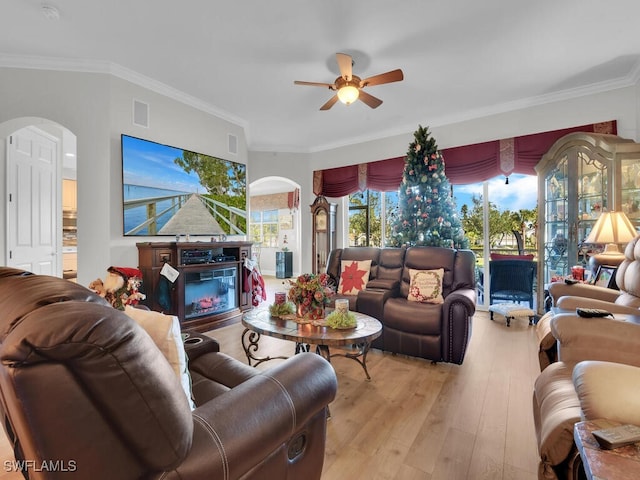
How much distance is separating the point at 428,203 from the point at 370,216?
61.8 inches

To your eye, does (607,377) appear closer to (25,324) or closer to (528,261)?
(25,324)

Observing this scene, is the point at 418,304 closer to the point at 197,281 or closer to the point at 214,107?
the point at 197,281

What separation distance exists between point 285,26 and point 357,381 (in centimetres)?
304

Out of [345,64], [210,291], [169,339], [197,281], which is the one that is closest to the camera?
[169,339]

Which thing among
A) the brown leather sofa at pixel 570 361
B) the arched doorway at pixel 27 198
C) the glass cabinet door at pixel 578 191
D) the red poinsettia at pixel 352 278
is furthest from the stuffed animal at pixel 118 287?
the glass cabinet door at pixel 578 191

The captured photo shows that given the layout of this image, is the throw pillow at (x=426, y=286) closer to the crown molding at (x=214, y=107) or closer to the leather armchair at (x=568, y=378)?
the leather armchair at (x=568, y=378)

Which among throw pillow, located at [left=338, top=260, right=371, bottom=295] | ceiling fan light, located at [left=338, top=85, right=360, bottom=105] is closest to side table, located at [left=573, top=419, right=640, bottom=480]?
throw pillow, located at [left=338, top=260, right=371, bottom=295]

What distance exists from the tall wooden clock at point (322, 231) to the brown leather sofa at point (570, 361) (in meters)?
3.94

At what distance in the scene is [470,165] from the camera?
15.2 feet

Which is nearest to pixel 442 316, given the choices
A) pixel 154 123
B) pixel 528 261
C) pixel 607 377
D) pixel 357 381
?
pixel 357 381

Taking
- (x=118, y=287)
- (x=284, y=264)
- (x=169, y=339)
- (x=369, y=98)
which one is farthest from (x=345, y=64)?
(x=284, y=264)

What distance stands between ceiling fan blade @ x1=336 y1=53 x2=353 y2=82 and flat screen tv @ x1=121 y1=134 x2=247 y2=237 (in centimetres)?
235

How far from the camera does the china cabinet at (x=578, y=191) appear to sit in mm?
3271

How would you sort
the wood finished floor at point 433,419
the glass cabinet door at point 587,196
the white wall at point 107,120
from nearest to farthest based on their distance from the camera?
1. the wood finished floor at point 433,419
2. the white wall at point 107,120
3. the glass cabinet door at point 587,196
